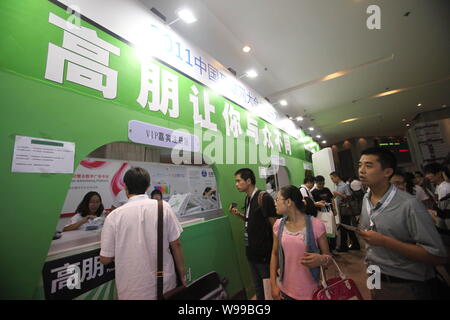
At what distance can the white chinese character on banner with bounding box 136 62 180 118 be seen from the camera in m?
1.99

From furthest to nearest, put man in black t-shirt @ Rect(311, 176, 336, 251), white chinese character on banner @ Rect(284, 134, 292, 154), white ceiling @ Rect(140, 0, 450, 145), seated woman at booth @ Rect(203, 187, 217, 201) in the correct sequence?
white chinese character on banner @ Rect(284, 134, 292, 154) < man in black t-shirt @ Rect(311, 176, 336, 251) < seated woman at booth @ Rect(203, 187, 217, 201) < white ceiling @ Rect(140, 0, 450, 145)

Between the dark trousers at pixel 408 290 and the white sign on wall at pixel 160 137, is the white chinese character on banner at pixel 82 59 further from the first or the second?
the dark trousers at pixel 408 290

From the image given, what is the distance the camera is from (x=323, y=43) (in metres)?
3.36

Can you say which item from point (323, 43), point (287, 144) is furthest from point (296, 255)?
point (287, 144)

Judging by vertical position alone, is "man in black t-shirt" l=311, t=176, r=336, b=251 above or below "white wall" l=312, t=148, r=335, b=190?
below

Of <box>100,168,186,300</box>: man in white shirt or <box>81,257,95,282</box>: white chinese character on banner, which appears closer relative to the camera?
<box>100,168,186,300</box>: man in white shirt

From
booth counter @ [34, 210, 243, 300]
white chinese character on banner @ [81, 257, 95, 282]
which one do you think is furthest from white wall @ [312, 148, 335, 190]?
white chinese character on banner @ [81, 257, 95, 282]

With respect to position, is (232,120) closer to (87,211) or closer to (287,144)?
(87,211)

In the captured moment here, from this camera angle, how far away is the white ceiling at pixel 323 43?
8.75ft

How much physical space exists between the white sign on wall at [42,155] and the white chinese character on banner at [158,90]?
2.56 ft

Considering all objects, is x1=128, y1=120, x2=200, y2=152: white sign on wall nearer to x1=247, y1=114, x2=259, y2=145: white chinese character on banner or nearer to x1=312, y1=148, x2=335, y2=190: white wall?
x1=247, y1=114, x2=259, y2=145: white chinese character on banner

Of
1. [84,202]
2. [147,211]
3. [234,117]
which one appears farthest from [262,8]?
[84,202]

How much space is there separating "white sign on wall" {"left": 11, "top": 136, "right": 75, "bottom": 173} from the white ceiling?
198cm

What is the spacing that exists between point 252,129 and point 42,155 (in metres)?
3.15
